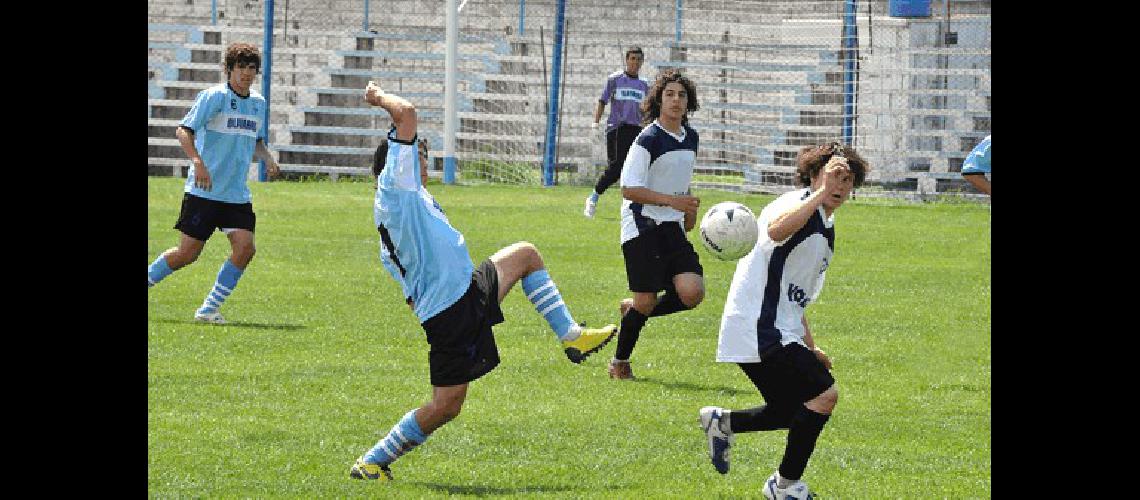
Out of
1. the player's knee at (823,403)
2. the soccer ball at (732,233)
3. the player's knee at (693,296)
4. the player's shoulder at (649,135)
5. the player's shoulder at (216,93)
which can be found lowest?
the player's knee at (823,403)

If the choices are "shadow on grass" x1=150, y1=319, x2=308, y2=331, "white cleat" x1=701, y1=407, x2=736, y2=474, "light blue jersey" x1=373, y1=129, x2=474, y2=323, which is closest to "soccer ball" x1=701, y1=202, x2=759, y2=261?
"white cleat" x1=701, y1=407, x2=736, y2=474

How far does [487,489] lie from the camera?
7633 mm

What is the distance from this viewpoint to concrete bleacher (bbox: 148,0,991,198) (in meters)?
25.7

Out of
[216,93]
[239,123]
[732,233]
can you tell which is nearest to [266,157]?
[239,123]

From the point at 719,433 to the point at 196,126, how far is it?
6.30 m

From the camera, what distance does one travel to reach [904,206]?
23.7 metres

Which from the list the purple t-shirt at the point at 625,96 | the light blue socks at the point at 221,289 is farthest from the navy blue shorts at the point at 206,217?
the purple t-shirt at the point at 625,96

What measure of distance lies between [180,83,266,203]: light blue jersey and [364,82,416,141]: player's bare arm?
17.7ft

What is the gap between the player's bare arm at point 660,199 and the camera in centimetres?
1030

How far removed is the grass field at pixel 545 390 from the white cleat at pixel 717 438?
11cm

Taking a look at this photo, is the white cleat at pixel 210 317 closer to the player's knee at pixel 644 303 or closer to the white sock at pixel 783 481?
the player's knee at pixel 644 303
